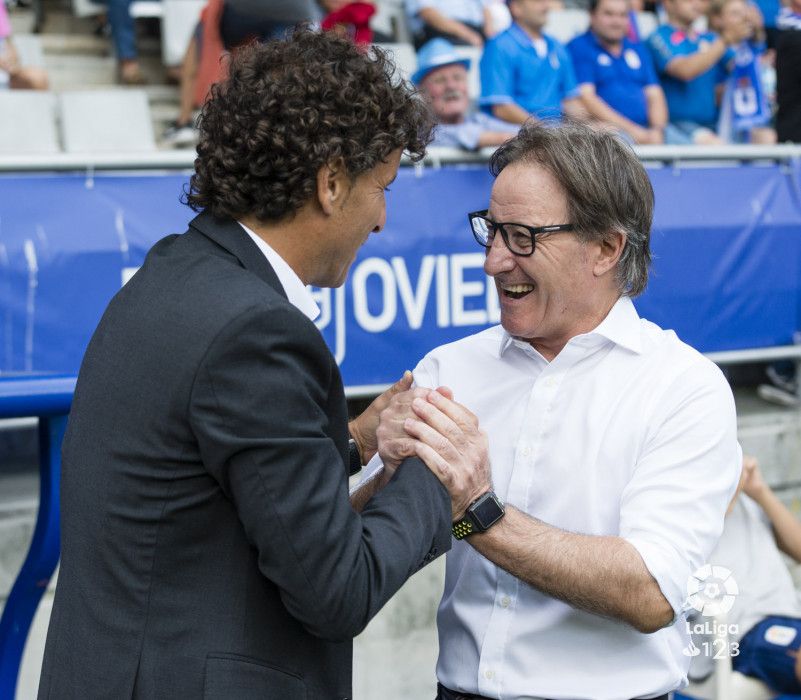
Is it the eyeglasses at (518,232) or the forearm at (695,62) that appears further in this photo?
the forearm at (695,62)

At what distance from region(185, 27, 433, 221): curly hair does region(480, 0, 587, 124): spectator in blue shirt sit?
420 cm

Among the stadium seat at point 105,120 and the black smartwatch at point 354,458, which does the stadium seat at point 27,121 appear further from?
the black smartwatch at point 354,458

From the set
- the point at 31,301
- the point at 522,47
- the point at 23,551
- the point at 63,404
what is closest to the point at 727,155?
the point at 522,47

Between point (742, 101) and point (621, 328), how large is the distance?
6306 millimetres

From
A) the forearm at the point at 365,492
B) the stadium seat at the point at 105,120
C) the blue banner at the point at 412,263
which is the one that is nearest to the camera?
the forearm at the point at 365,492

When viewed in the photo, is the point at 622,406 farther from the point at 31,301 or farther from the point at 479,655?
the point at 31,301

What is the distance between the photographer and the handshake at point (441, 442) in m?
1.86

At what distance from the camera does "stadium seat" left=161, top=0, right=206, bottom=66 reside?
7129 millimetres

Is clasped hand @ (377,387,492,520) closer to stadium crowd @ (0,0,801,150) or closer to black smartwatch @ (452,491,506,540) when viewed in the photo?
black smartwatch @ (452,491,506,540)

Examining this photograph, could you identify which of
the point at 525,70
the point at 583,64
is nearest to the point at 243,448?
the point at 525,70

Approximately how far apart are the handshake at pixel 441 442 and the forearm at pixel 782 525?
230 cm

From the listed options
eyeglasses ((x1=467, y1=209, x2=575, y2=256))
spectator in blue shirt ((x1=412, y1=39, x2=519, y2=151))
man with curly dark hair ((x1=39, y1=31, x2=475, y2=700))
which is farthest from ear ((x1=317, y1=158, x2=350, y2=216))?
spectator in blue shirt ((x1=412, y1=39, x2=519, y2=151))

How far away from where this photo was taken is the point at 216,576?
162cm

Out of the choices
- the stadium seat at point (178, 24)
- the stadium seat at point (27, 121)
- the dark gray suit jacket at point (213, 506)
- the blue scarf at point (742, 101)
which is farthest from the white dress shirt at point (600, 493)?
the blue scarf at point (742, 101)
